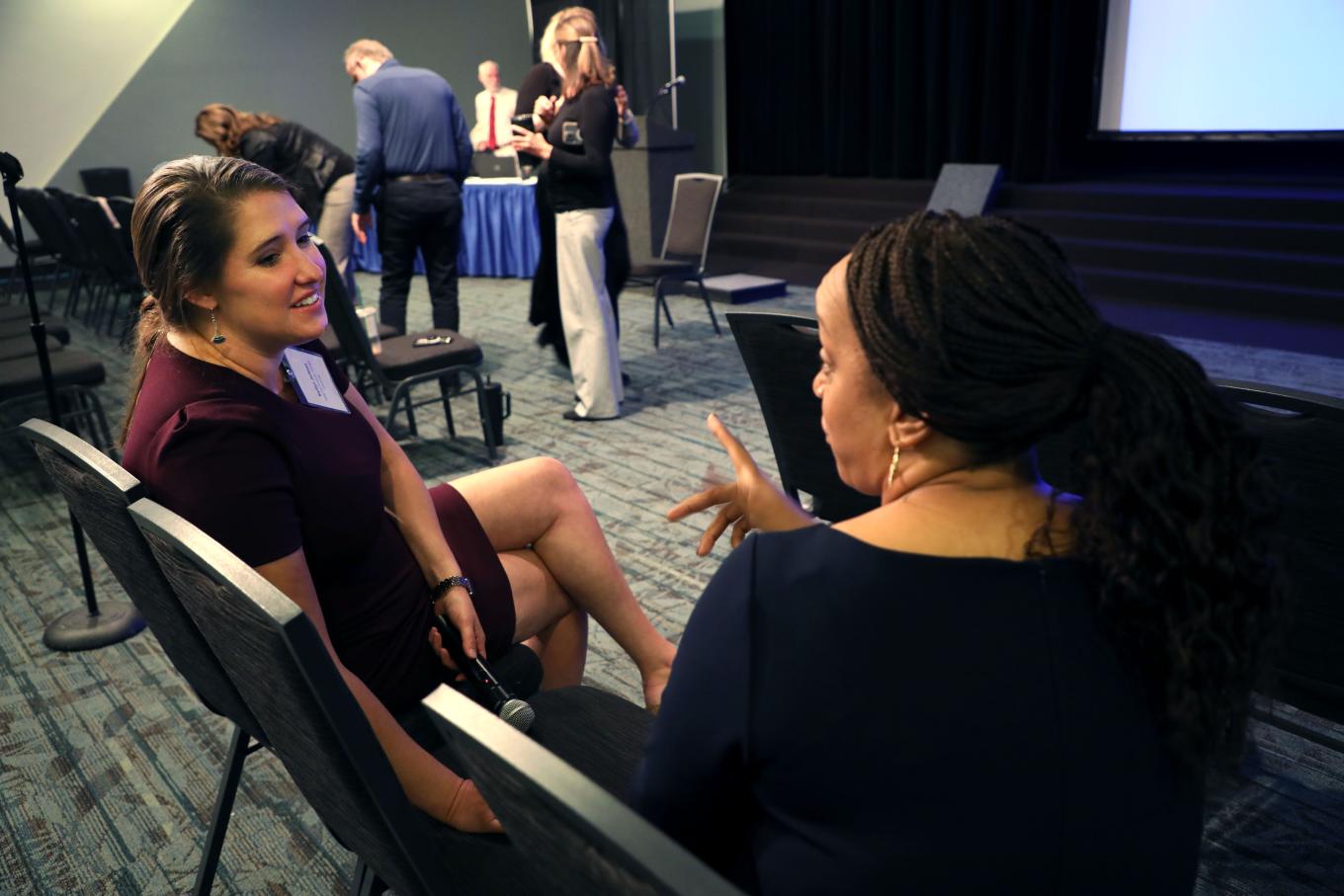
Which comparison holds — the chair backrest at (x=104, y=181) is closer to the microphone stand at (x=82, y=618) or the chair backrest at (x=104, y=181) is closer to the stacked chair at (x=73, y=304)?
the stacked chair at (x=73, y=304)

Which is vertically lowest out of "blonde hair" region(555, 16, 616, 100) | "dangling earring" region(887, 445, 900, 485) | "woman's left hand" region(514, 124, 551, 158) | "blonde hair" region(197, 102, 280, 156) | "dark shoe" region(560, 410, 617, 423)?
"dark shoe" region(560, 410, 617, 423)

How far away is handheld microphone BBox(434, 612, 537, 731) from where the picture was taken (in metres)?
1.30

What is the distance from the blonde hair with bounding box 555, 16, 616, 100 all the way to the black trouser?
0.91 m

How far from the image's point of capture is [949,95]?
7.50 m

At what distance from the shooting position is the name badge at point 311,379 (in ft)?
4.84

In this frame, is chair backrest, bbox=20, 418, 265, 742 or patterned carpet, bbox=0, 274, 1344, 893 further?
patterned carpet, bbox=0, 274, 1344, 893

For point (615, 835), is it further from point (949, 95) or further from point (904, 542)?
point (949, 95)

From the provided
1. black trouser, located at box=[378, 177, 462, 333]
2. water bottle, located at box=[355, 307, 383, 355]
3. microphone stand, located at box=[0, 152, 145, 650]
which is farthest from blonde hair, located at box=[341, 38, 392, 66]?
Answer: microphone stand, located at box=[0, 152, 145, 650]

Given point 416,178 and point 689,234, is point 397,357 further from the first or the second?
point 689,234

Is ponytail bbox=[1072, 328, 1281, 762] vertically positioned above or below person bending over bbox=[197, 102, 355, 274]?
below

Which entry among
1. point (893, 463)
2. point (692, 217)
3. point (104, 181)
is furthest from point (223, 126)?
point (104, 181)

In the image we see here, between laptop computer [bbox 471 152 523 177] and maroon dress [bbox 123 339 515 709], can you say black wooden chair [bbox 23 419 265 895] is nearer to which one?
maroon dress [bbox 123 339 515 709]

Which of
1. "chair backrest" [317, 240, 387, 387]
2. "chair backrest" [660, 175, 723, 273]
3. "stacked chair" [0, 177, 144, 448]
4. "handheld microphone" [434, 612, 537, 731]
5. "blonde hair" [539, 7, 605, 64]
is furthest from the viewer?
"chair backrest" [660, 175, 723, 273]

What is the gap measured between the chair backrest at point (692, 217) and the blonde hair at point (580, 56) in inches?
64.1
